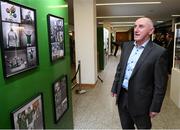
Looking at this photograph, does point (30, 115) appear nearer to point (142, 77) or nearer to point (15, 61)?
point (15, 61)

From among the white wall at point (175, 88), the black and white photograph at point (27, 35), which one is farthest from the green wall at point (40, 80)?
the white wall at point (175, 88)

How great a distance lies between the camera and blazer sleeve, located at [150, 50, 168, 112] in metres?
1.91

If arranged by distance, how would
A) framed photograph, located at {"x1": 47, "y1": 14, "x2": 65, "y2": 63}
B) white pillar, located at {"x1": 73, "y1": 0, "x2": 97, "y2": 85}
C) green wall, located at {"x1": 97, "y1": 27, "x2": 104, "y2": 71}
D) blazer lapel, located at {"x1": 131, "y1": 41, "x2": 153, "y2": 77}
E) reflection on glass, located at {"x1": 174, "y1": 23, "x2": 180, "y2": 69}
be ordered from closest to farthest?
blazer lapel, located at {"x1": 131, "y1": 41, "x2": 153, "y2": 77} < framed photograph, located at {"x1": 47, "y1": 14, "x2": 65, "y2": 63} < reflection on glass, located at {"x1": 174, "y1": 23, "x2": 180, "y2": 69} < white pillar, located at {"x1": 73, "y1": 0, "x2": 97, "y2": 85} < green wall, located at {"x1": 97, "y1": 27, "x2": 104, "y2": 71}

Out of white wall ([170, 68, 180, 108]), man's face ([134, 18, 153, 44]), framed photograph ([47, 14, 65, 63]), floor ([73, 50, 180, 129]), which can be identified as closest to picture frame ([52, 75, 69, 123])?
framed photograph ([47, 14, 65, 63])

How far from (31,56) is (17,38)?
28cm

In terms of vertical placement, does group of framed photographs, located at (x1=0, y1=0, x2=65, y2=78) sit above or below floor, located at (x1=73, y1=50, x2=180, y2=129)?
above

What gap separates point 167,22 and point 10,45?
16221mm

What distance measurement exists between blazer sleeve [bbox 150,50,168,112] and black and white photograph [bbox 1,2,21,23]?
4.26ft

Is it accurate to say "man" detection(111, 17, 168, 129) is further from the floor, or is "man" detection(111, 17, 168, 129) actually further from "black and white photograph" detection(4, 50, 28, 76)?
the floor

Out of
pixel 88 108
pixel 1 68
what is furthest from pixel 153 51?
pixel 88 108

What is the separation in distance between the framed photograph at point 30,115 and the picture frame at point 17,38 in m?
0.33

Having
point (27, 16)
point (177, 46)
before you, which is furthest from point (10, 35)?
point (177, 46)

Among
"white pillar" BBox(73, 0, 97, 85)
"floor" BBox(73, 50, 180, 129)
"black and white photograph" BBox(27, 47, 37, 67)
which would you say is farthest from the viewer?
"white pillar" BBox(73, 0, 97, 85)

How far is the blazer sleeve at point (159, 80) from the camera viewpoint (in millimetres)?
1909
